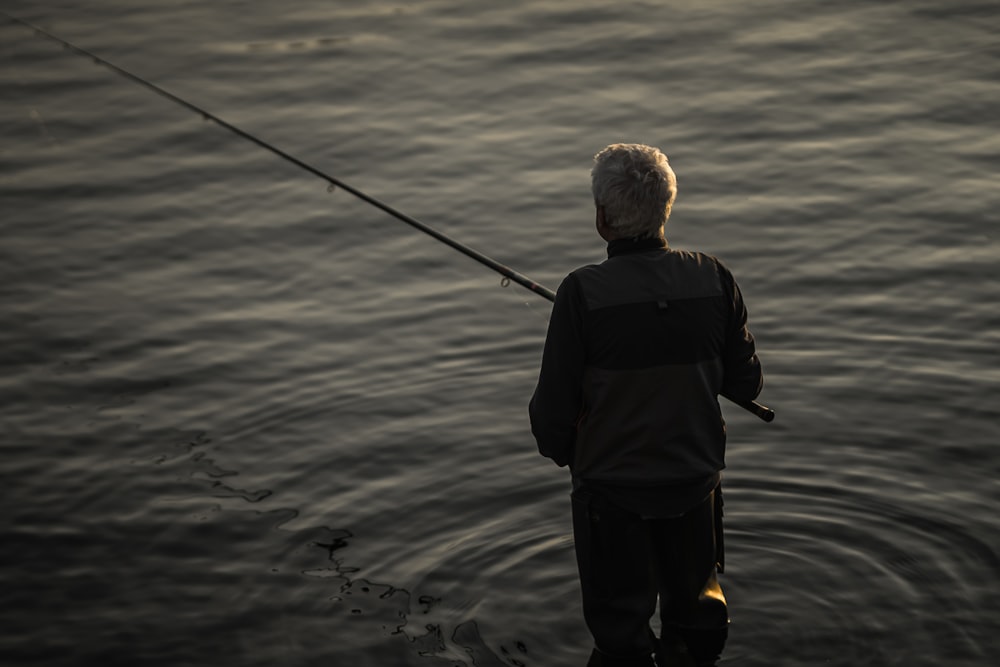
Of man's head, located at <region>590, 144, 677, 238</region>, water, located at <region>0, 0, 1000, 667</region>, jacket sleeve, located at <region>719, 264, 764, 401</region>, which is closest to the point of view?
man's head, located at <region>590, 144, 677, 238</region>

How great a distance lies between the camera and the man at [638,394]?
422 centimetres

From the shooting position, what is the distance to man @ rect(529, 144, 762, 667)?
4223mm

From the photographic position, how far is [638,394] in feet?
14.0

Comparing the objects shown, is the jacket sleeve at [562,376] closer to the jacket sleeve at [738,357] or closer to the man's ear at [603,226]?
the man's ear at [603,226]

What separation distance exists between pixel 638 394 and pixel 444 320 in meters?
4.22

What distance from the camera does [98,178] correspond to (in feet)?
36.5

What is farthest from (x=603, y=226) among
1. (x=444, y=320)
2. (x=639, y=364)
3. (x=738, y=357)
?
(x=444, y=320)

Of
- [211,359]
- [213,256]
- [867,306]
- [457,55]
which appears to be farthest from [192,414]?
[457,55]

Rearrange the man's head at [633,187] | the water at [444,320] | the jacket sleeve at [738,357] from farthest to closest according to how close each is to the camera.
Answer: the water at [444,320] < the jacket sleeve at [738,357] < the man's head at [633,187]

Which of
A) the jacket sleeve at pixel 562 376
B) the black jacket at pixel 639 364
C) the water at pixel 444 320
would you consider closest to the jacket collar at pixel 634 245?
the black jacket at pixel 639 364

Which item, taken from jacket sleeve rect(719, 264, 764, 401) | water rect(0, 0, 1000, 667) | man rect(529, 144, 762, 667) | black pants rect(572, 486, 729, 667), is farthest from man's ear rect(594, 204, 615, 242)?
water rect(0, 0, 1000, 667)

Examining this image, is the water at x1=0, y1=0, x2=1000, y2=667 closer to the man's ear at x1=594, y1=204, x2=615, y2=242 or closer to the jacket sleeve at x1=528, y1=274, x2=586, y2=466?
the jacket sleeve at x1=528, y1=274, x2=586, y2=466

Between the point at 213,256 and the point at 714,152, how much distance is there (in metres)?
3.60

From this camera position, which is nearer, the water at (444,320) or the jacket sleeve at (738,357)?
the jacket sleeve at (738,357)
